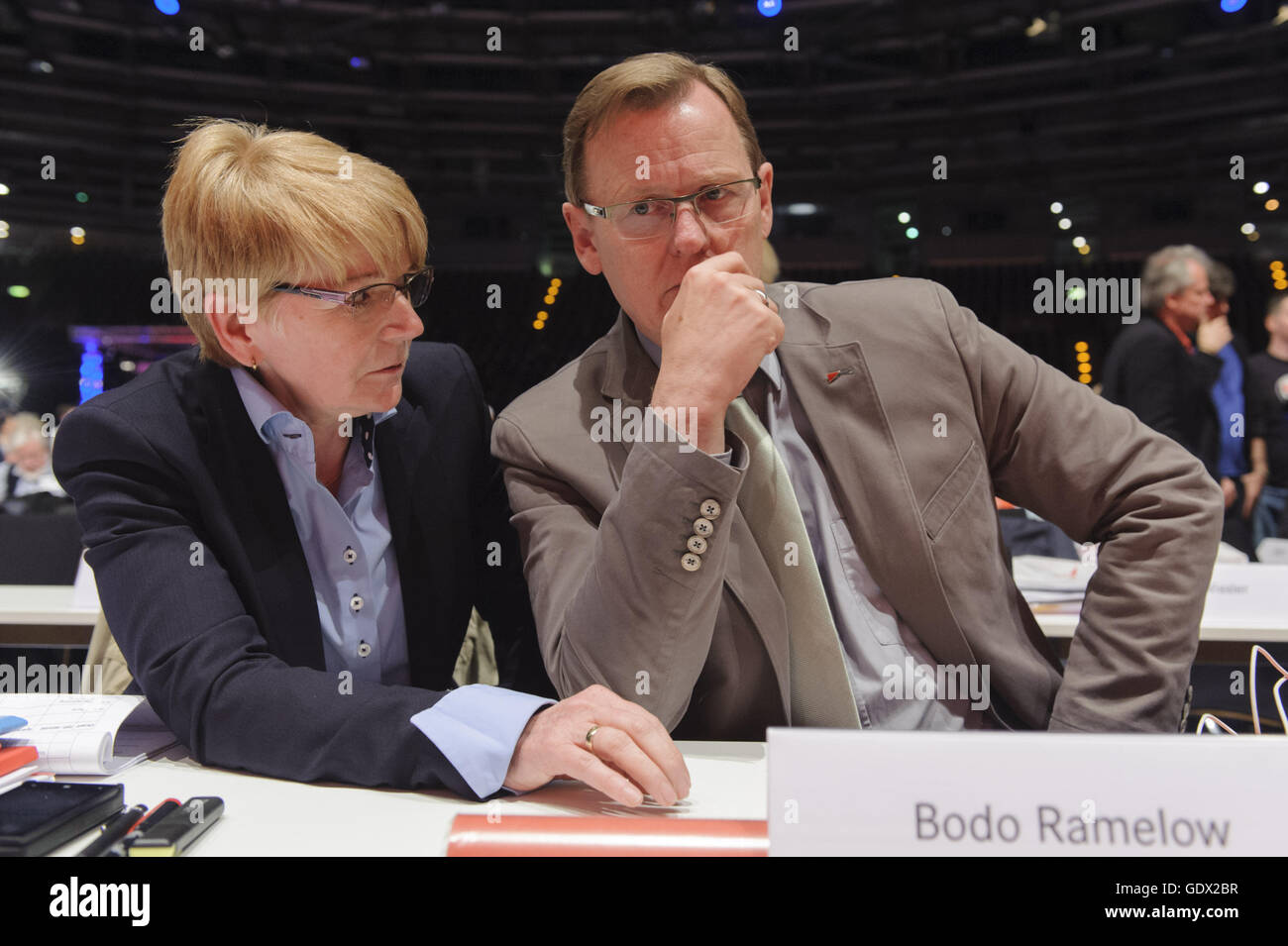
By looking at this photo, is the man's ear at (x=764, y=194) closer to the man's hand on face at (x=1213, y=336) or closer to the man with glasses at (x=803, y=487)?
the man with glasses at (x=803, y=487)

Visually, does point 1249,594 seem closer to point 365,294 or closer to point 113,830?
point 365,294

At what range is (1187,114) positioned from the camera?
8148 millimetres

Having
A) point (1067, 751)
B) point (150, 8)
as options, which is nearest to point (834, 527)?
point (1067, 751)

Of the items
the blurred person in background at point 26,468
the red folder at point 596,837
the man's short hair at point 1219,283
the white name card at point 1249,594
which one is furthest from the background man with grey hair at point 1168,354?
the blurred person in background at point 26,468

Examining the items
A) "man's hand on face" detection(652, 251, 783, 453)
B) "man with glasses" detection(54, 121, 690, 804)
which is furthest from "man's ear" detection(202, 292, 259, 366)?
"man's hand on face" detection(652, 251, 783, 453)

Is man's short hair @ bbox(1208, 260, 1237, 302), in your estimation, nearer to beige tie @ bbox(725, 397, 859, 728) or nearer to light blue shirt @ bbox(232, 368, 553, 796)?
beige tie @ bbox(725, 397, 859, 728)

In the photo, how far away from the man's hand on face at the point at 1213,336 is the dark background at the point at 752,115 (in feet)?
14.5

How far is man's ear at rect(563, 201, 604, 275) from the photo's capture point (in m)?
1.33

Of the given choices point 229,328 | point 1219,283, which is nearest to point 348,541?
point 229,328

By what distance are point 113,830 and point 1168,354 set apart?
388 cm

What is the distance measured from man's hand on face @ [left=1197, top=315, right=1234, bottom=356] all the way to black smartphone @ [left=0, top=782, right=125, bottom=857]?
14.6 ft

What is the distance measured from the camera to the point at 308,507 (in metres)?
1.21

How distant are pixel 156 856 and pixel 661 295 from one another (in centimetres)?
87
